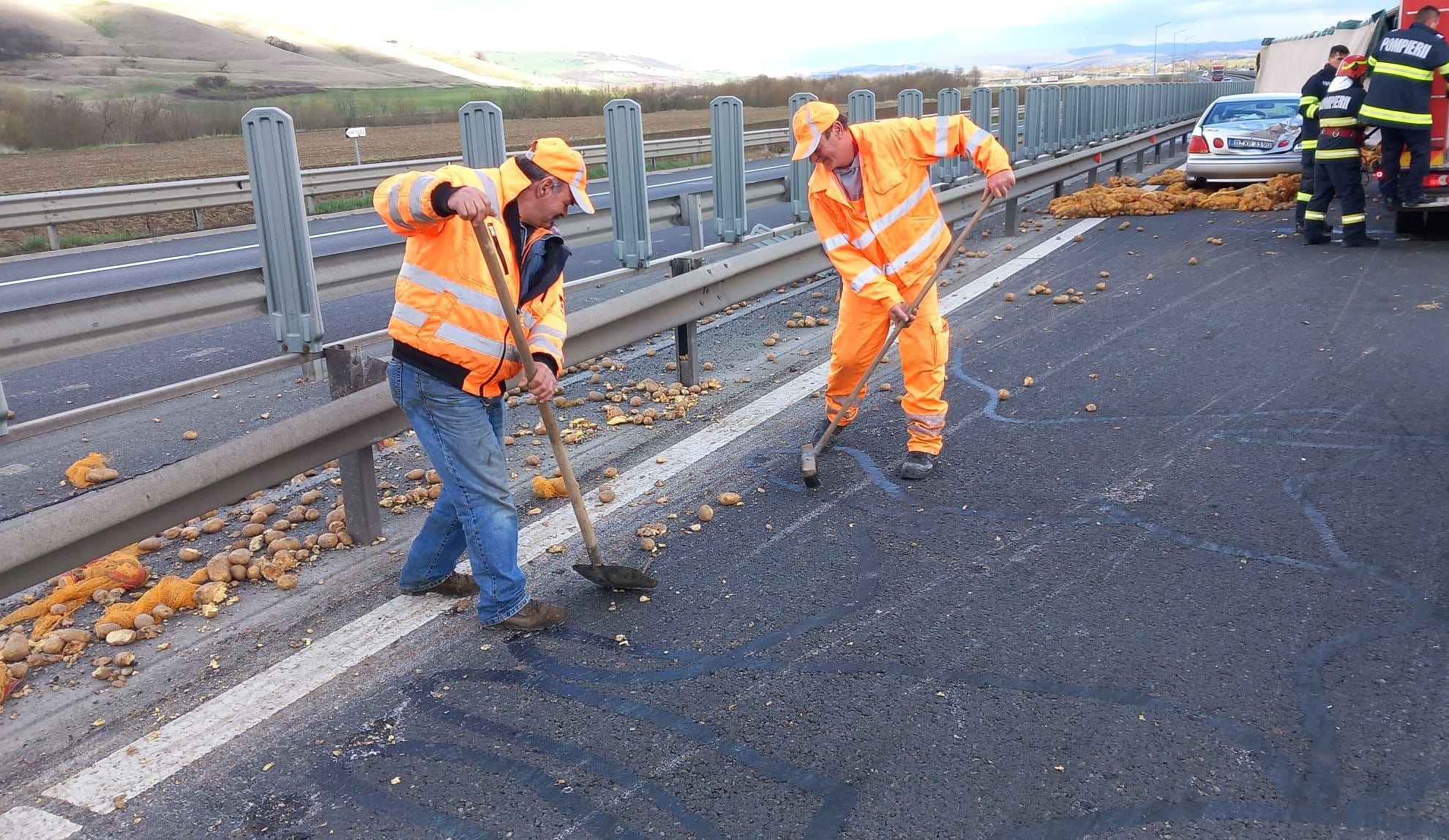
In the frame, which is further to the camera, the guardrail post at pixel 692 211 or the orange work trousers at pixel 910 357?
the guardrail post at pixel 692 211

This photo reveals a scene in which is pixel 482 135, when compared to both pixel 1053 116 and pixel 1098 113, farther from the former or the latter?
pixel 1098 113

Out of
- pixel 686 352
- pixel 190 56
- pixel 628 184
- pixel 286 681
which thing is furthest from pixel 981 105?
pixel 190 56

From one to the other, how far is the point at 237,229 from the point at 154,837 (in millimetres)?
16620

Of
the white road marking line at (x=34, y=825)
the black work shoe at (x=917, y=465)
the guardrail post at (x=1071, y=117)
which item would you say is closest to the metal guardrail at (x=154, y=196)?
the guardrail post at (x=1071, y=117)

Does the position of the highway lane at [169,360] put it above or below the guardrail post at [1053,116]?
below

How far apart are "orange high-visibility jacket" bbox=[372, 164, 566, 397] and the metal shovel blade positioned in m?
0.69

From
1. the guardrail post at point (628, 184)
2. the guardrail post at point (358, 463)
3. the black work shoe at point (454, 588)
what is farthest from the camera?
the guardrail post at point (628, 184)

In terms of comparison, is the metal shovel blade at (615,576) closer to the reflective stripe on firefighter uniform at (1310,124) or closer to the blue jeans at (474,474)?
the blue jeans at (474,474)

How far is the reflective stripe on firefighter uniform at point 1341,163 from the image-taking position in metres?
10.5

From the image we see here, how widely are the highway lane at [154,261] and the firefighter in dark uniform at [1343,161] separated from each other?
6.66m

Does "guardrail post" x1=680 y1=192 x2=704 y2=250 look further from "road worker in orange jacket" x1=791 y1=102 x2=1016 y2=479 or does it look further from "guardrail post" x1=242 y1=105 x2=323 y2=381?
"guardrail post" x1=242 y1=105 x2=323 y2=381

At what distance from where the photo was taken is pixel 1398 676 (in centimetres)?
323

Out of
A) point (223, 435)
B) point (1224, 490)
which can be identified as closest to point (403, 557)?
point (223, 435)

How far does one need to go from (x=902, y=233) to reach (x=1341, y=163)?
7.28 meters
